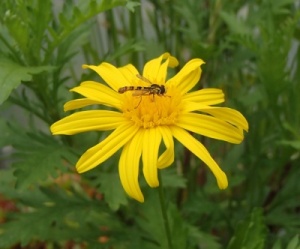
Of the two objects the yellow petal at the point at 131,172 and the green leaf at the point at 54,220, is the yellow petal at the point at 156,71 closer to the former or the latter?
the yellow petal at the point at 131,172

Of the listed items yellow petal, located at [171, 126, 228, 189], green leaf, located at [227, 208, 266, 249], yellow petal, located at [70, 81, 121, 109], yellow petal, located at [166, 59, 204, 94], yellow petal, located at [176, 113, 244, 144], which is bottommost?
green leaf, located at [227, 208, 266, 249]

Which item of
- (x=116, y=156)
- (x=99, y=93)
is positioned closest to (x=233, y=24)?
(x=116, y=156)

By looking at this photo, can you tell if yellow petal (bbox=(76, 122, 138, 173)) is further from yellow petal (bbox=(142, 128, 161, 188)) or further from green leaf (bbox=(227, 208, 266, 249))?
green leaf (bbox=(227, 208, 266, 249))

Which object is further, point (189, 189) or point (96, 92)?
point (189, 189)

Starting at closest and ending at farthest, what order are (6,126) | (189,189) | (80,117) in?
1. (80,117)
2. (6,126)
3. (189,189)

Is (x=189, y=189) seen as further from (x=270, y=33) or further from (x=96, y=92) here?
(x=96, y=92)

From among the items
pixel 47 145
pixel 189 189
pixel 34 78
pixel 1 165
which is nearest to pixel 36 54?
pixel 34 78

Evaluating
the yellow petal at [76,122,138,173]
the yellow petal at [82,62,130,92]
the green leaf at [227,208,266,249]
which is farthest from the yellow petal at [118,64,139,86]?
the green leaf at [227,208,266,249]
